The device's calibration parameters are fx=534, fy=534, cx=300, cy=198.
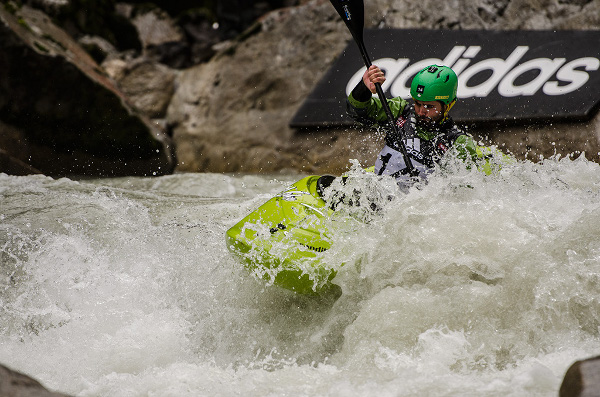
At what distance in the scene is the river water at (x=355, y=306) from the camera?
2342 mm

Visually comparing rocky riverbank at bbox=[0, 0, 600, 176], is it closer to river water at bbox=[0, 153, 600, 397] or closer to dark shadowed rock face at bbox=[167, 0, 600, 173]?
dark shadowed rock face at bbox=[167, 0, 600, 173]

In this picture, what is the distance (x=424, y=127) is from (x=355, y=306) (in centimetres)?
117

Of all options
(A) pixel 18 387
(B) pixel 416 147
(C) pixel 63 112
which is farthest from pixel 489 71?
(A) pixel 18 387

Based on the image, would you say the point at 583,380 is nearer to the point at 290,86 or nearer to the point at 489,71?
the point at 489,71

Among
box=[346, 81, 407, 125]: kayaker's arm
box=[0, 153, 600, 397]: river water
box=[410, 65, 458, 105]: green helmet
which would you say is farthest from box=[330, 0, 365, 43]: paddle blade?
box=[0, 153, 600, 397]: river water

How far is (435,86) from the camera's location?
10.2 ft

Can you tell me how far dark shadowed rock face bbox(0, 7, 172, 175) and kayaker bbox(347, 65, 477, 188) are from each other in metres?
4.06

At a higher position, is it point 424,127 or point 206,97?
point 424,127

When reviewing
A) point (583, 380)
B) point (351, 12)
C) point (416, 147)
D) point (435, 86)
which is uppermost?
point (351, 12)

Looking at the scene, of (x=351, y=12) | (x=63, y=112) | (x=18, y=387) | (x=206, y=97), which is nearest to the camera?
(x=18, y=387)

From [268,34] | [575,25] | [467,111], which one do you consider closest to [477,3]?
[575,25]

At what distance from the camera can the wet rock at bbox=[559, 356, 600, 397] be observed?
1.67 m

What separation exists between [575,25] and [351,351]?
5112mm

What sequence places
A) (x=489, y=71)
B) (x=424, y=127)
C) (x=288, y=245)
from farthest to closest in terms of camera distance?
(x=489, y=71)
(x=424, y=127)
(x=288, y=245)
